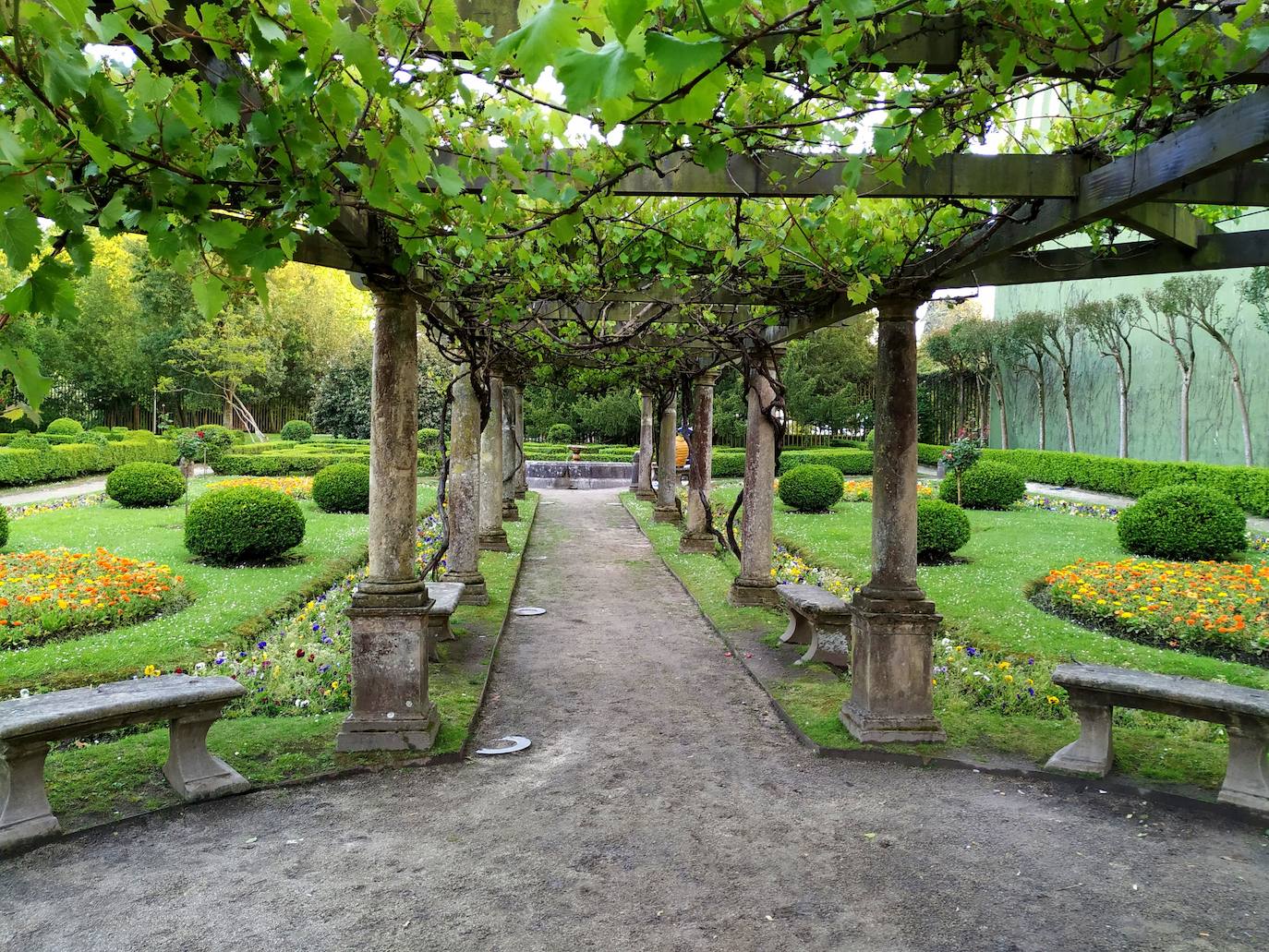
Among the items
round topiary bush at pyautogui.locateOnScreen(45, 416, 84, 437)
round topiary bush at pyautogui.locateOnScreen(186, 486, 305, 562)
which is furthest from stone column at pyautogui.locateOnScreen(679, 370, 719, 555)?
round topiary bush at pyautogui.locateOnScreen(45, 416, 84, 437)

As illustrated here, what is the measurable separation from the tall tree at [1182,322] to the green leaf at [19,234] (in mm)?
21394

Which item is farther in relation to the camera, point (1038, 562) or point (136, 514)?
point (136, 514)

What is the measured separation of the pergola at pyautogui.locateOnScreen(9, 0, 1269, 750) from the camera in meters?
2.89

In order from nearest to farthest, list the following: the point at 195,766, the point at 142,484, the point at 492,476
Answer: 1. the point at 195,766
2. the point at 492,476
3. the point at 142,484

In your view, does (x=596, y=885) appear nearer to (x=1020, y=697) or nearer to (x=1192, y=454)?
(x=1020, y=697)

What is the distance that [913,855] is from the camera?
3.66m

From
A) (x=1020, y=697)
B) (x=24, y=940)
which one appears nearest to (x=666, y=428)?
(x=1020, y=697)

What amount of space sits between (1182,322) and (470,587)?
21.3 meters

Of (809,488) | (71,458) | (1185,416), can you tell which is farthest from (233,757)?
(1185,416)

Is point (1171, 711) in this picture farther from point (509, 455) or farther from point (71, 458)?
point (71, 458)

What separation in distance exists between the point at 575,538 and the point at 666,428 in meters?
3.19

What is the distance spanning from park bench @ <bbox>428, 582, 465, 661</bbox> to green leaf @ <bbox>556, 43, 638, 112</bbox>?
5.52 meters

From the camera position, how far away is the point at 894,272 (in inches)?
195

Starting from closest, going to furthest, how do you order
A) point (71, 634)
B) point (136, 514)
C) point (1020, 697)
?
point (1020, 697) → point (71, 634) → point (136, 514)
